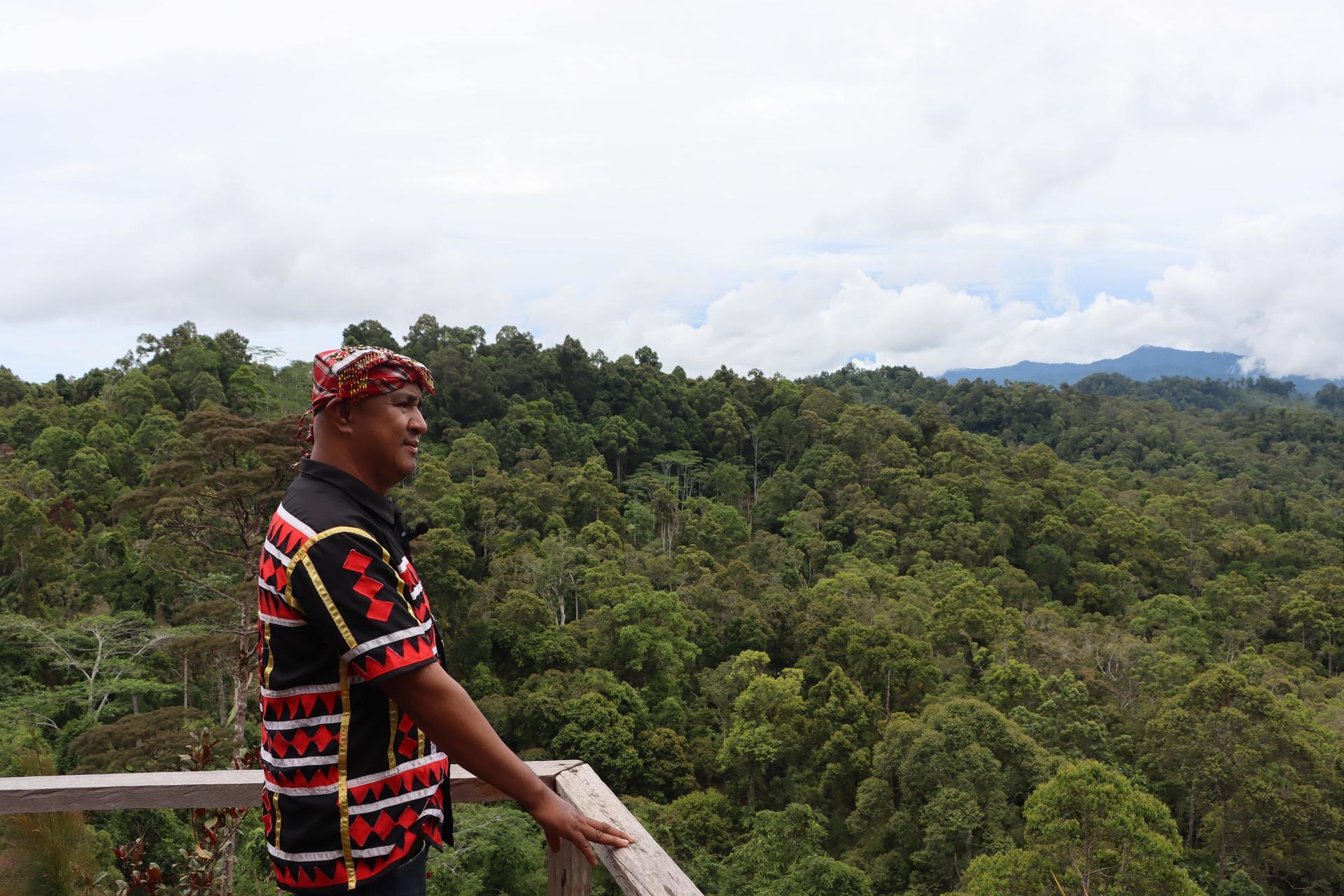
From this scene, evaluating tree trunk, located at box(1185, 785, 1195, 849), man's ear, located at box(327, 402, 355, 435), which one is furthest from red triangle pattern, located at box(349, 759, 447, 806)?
tree trunk, located at box(1185, 785, 1195, 849)

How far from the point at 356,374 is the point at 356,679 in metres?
0.39

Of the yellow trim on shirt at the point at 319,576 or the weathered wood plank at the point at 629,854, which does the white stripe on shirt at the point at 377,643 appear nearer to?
the yellow trim on shirt at the point at 319,576

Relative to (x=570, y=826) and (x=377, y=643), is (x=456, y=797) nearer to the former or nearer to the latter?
(x=570, y=826)

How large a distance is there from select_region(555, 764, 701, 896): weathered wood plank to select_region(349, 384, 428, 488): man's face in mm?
645

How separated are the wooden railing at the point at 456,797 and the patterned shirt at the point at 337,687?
0.31 m

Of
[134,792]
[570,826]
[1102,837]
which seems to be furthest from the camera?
[1102,837]

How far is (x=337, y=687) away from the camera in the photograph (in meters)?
0.99

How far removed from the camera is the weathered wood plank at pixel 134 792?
1.62 metres

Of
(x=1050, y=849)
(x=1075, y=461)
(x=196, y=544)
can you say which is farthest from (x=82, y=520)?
(x=1075, y=461)

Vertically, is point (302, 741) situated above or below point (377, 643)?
below

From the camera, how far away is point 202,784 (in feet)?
5.39

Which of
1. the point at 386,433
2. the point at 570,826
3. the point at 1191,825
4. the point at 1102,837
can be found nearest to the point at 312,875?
the point at 570,826

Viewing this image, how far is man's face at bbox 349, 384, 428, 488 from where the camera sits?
1.11m

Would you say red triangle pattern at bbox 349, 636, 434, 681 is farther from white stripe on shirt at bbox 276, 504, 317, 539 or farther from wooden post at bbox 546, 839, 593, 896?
wooden post at bbox 546, 839, 593, 896
